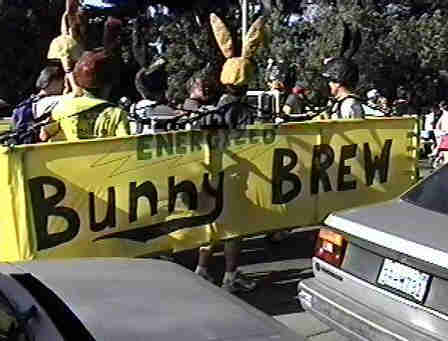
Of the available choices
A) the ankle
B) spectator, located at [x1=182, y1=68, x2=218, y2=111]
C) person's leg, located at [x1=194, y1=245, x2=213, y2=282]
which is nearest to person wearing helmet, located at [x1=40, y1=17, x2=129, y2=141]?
person's leg, located at [x1=194, y1=245, x2=213, y2=282]

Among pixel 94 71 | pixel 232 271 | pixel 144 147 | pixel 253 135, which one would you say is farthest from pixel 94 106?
pixel 232 271

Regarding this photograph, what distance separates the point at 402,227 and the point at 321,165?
2270mm

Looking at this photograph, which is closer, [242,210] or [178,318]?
[178,318]

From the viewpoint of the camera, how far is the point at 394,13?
20.6m

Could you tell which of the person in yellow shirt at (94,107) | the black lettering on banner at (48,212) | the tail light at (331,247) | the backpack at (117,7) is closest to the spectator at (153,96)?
the person in yellow shirt at (94,107)

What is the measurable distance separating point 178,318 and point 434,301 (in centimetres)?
154

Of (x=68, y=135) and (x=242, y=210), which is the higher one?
(x=68, y=135)

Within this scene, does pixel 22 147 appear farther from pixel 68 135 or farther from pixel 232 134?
pixel 232 134

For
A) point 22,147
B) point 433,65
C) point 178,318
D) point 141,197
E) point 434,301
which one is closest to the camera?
point 178,318

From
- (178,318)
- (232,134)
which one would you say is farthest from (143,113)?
(178,318)

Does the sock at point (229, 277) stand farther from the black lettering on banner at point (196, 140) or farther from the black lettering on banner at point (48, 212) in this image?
the black lettering on banner at point (48, 212)

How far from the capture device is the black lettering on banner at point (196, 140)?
5527mm

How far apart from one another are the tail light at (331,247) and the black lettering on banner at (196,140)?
1374 millimetres

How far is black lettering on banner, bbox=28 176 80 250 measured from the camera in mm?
4773
